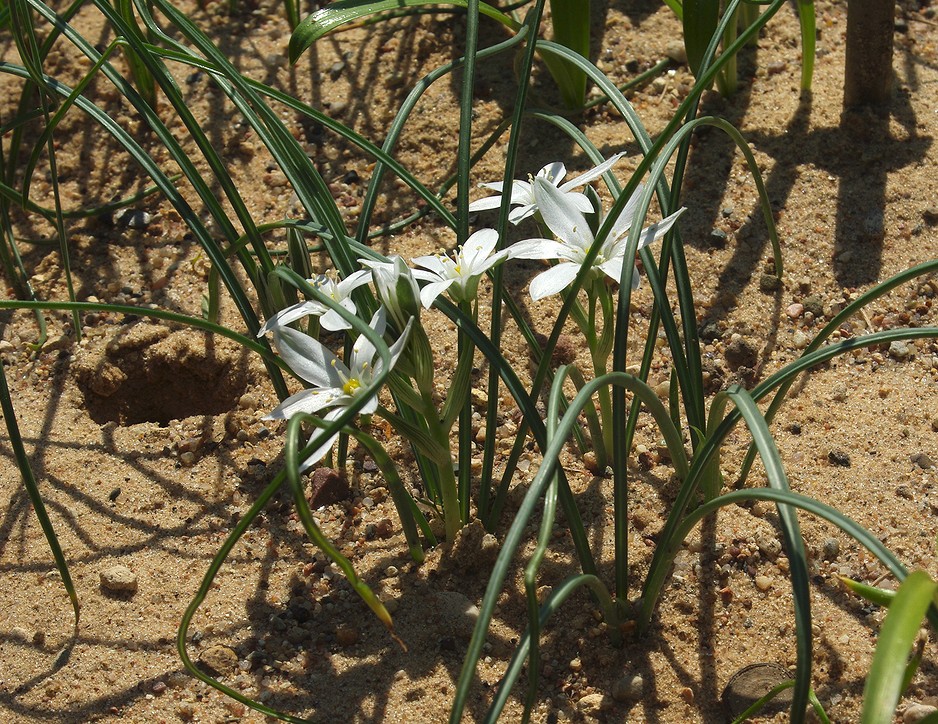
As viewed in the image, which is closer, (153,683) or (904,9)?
(153,683)

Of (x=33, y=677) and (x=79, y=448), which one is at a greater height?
(x=79, y=448)

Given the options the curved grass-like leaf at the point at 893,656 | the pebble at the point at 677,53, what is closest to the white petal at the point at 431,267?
the curved grass-like leaf at the point at 893,656

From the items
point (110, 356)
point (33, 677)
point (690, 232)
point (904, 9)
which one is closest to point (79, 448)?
point (110, 356)

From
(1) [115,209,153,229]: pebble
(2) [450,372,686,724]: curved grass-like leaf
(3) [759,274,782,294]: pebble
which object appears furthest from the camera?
(1) [115,209,153,229]: pebble

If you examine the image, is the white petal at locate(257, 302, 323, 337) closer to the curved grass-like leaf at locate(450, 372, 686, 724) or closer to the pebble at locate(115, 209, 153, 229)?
the curved grass-like leaf at locate(450, 372, 686, 724)

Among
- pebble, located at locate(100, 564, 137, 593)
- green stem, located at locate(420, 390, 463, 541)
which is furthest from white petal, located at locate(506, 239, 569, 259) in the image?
pebble, located at locate(100, 564, 137, 593)

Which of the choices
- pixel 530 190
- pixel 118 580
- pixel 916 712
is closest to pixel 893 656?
pixel 916 712

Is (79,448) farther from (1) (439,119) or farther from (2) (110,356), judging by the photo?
(1) (439,119)
